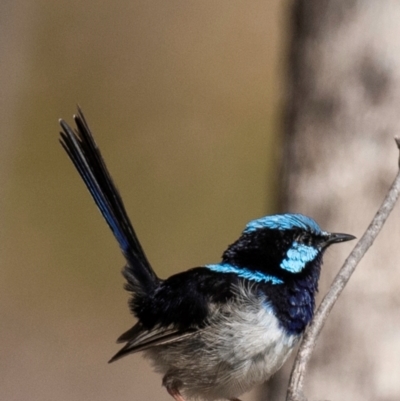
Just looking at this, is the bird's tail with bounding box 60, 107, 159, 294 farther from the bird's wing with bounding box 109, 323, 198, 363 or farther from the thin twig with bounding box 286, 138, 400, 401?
the thin twig with bounding box 286, 138, 400, 401

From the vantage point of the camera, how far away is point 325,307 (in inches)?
93.8

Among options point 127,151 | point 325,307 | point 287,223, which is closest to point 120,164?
point 127,151

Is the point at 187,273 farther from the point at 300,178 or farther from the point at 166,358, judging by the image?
the point at 300,178

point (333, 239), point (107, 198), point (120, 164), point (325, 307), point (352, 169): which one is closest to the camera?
point (325, 307)

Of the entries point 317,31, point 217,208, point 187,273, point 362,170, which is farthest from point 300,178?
point 217,208

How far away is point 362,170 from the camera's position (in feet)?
12.8

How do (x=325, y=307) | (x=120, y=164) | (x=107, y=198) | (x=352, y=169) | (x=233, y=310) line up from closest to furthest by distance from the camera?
(x=325, y=307) → (x=233, y=310) → (x=107, y=198) → (x=352, y=169) → (x=120, y=164)

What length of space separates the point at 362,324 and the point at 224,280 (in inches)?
52.6

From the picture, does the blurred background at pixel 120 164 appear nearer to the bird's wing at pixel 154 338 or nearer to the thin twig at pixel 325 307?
the bird's wing at pixel 154 338

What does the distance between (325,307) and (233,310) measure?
44cm

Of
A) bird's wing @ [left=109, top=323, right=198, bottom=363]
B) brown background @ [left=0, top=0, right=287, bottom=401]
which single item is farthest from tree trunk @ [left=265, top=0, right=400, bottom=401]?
brown background @ [left=0, top=0, right=287, bottom=401]

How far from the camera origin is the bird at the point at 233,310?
2652 millimetres

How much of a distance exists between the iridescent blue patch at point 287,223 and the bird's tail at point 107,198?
518 mm

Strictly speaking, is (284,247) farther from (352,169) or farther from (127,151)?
(127,151)
